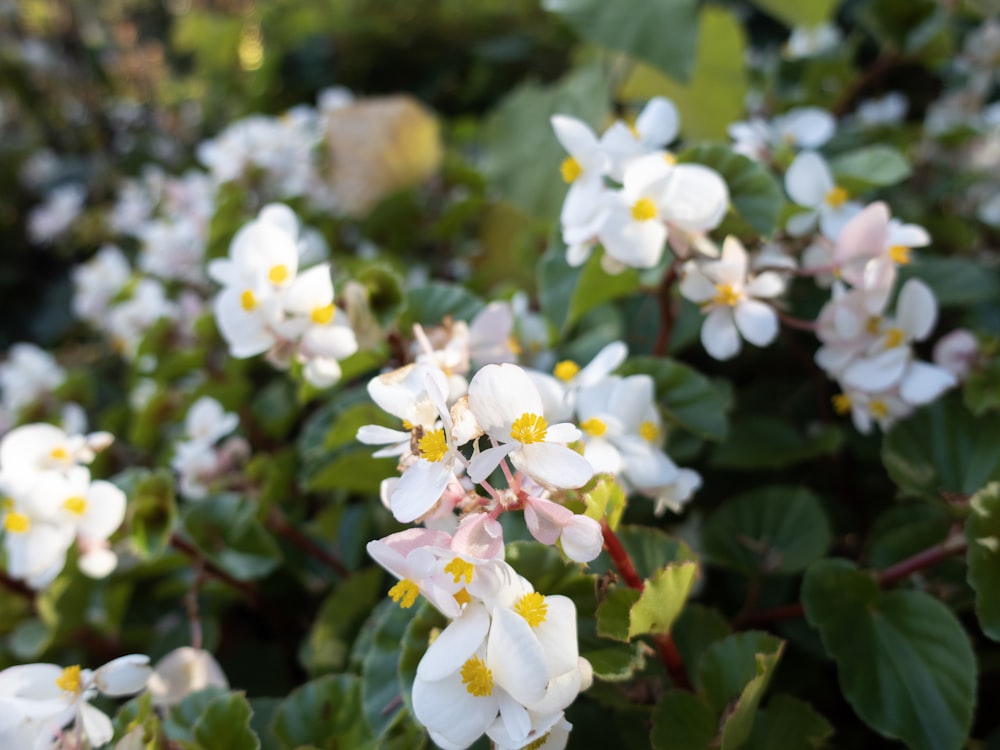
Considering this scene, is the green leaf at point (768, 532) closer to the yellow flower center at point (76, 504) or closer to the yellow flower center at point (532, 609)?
the yellow flower center at point (532, 609)

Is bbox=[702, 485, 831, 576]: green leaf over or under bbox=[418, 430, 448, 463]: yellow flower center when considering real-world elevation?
under

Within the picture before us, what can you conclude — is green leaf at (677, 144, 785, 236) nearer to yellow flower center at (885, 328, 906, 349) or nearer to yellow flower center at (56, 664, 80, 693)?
yellow flower center at (885, 328, 906, 349)

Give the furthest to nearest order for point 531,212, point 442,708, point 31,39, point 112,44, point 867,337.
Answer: point 112,44, point 31,39, point 531,212, point 867,337, point 442,708

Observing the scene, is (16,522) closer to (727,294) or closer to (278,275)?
(278,275)

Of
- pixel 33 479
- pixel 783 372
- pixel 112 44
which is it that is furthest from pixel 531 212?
pixel 112 44

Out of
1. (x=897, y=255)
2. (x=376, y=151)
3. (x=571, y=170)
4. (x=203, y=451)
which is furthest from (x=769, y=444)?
(x=376, y=151)

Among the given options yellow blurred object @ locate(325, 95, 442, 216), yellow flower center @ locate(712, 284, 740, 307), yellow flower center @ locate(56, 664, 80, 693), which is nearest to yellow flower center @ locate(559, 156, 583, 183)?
yellow flower center @ locate(712, 284, 740, 307)

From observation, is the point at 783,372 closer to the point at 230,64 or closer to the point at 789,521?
the point at 789,521
